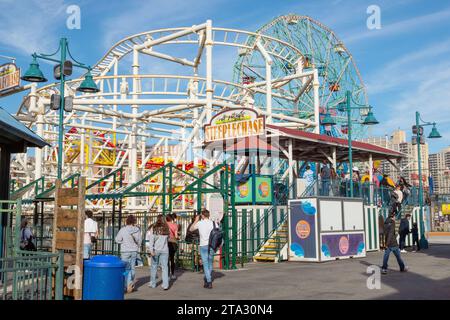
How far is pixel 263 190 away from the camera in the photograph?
19781 millimetres

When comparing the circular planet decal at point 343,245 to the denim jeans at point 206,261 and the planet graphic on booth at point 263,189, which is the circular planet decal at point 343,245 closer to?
the planet graphic on booth at point 263,189

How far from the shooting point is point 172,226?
1353 cm

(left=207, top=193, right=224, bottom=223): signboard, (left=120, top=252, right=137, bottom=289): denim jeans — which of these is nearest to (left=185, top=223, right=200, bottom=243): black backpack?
(left=207, top=193, right=224, bottom=223): signboard

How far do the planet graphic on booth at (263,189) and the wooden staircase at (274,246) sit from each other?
1.52 m

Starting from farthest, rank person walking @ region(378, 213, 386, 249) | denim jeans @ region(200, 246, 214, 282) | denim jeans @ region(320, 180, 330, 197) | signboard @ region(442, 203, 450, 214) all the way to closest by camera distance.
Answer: signboard @ region(442, 203, 450, 214) < person walking @ region(378, 213, 386, 249) < denim jeans @ region(320, 180, 330, 197) < denim jeans @ region(200, 246, 214, 282)

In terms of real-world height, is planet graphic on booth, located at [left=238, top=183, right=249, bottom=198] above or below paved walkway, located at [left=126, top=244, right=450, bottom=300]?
above

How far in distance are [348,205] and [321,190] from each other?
1.48 m

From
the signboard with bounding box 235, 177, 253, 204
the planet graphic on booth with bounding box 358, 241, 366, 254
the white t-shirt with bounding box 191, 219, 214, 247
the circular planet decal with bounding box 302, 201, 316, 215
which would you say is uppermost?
the signboard with bounding box 235, 177, 253, 204

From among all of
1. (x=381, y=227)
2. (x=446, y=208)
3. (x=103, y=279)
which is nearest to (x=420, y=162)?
(x=381, y=227)

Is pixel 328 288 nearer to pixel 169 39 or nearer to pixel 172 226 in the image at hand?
pixel 172 226

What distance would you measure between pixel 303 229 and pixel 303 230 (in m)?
0.03

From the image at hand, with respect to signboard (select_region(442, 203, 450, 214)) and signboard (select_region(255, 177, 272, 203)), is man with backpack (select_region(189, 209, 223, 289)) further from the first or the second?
signboard (select_region(442, 203, 450, 214))

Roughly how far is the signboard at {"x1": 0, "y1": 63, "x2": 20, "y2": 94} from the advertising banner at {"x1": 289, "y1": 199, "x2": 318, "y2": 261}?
11511 mm

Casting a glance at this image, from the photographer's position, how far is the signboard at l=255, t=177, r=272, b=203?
19547mm
